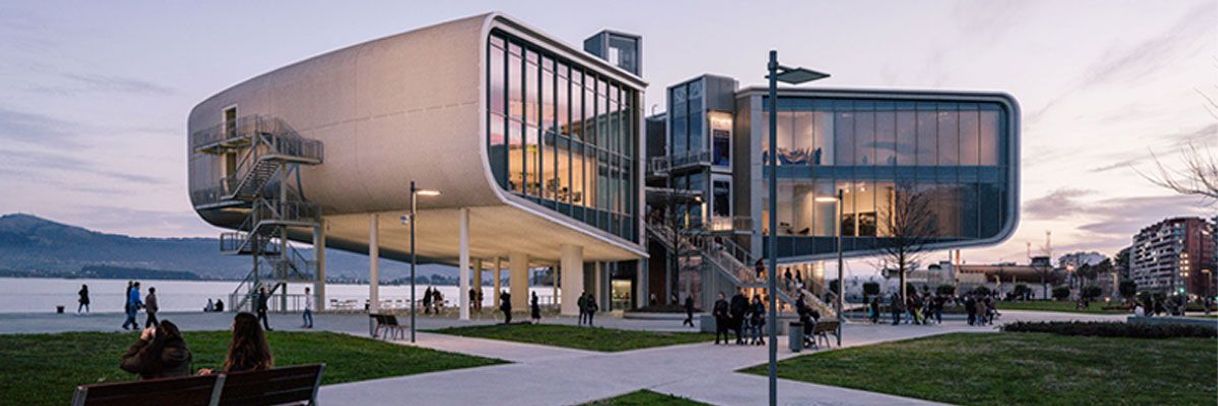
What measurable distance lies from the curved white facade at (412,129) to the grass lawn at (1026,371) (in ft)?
63.7

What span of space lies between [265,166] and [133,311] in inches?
625

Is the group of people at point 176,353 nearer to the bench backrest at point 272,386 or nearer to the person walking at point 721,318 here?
the bench backrest at point 272,386

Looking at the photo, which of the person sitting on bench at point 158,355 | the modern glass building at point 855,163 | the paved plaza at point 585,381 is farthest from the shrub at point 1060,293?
the person sitting on bench at point 158,355

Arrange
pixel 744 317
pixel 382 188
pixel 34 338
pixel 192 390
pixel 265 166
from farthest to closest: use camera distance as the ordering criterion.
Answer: pixel 265 166 < pixel 382 188 < pixel 744 317 < pixel 34 338 < pixel 192 390

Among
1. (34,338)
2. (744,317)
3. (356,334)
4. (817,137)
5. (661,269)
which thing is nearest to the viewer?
(34,338)

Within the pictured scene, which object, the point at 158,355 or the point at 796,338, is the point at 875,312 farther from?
the point at 158,355

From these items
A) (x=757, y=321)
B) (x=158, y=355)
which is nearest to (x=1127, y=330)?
(x=757, y=321)

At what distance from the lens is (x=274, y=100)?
152 feet

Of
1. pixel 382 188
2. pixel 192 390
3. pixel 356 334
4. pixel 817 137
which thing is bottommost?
pixel 356 334

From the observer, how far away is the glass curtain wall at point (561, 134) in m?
40.1

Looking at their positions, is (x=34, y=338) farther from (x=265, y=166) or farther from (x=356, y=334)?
(x=265, y=166)

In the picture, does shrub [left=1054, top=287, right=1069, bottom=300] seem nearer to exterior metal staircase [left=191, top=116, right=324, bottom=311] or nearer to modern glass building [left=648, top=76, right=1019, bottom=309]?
modern glass building [left=648, top=76, right=1019, bottom=309]

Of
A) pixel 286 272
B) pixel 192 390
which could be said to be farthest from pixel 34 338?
pixel 286 272

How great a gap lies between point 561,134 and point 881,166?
24150mm
